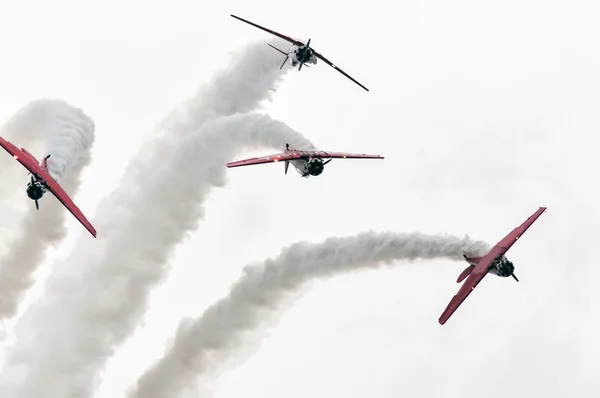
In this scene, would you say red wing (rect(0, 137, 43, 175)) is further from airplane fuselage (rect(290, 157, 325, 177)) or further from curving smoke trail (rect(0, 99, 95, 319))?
airplane fuselage (rect(290, 157, 325, 177))

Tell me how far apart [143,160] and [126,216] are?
673cm

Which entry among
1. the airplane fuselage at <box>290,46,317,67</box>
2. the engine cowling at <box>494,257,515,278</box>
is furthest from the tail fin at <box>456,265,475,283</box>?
the airplane fuselage at <box>290,46,317,67</box>

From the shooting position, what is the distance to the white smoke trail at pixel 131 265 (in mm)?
90312

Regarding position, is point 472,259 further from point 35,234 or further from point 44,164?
point 35,234

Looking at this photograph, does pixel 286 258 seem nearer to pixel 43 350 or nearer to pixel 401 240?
pixel 401 240

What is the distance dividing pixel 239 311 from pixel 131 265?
34.8 ft

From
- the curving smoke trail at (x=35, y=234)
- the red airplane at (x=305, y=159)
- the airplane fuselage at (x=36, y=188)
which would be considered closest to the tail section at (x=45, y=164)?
the airplane fuselage at (x=36, y=188)

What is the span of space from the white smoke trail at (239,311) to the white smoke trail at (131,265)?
4714 millimetres

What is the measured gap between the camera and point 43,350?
3583 inches

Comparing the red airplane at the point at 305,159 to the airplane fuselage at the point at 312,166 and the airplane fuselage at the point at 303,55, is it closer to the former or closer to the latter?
the airplane fuselage at the point at 312,166

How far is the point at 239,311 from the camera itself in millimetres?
91188

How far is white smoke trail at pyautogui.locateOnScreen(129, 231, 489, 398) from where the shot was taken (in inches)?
3460

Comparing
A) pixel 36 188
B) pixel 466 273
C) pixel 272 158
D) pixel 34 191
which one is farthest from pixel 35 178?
pixel 466 273

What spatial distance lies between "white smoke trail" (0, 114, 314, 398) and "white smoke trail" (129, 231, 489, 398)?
4.71m
